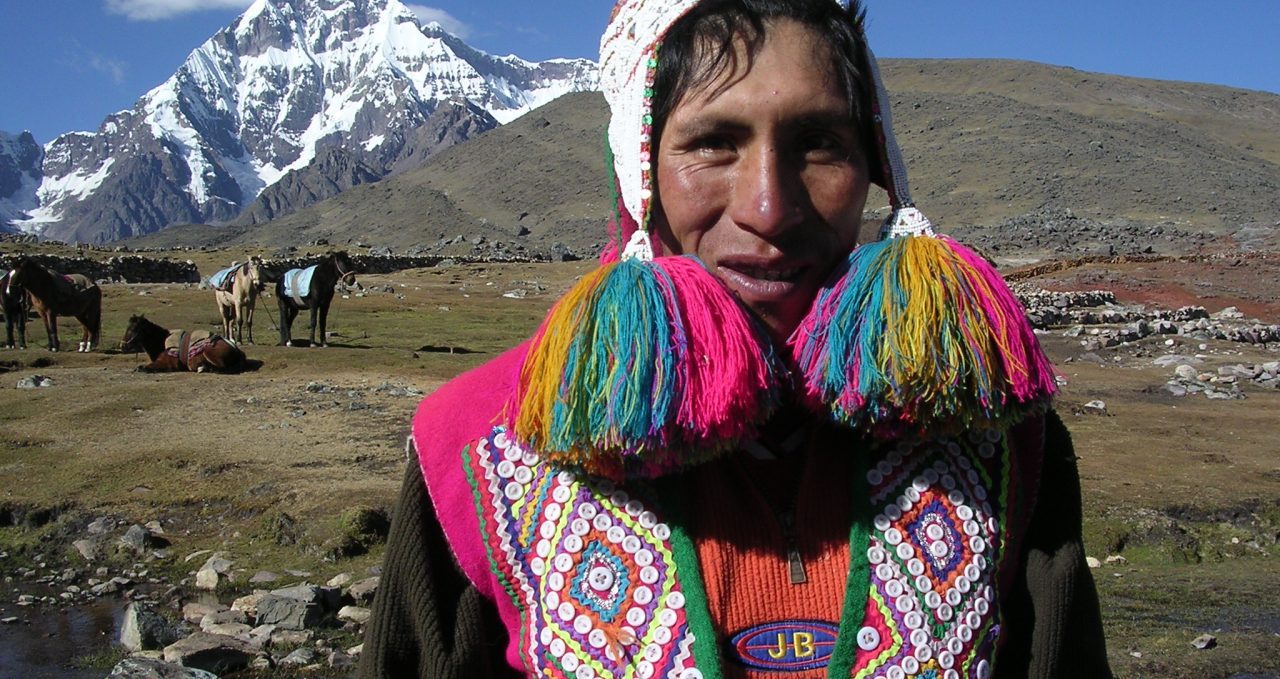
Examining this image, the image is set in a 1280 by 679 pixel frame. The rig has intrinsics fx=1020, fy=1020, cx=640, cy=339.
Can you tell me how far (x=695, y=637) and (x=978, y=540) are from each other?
0.38 m

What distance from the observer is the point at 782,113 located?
1201 mm

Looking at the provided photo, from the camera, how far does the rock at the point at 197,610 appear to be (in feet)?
19.1

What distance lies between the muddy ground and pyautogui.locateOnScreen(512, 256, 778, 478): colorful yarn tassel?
175 inches

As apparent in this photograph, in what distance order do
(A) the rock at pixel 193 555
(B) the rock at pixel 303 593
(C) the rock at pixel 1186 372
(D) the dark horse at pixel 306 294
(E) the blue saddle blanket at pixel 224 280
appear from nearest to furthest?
(B) the rock at pixel 303 593 → (A) the rock at pixel 193 555 → (C) the rock at pixel 1186 372 → (D) the dark horse at pixel 306 294 → (E) the blue saddle blanket at pixel 224 280

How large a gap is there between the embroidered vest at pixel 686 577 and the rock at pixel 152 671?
13.4 ft

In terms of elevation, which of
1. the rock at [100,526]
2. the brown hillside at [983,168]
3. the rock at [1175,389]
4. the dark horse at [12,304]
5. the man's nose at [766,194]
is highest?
the brown hillside at [983,168]

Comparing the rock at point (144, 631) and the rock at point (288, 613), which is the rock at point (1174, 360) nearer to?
the rock at point (288, 613)

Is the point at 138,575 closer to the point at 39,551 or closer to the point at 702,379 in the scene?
the point at 39,551

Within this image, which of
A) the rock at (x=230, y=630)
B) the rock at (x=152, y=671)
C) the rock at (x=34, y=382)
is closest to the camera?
the rock at (x=152, y=671)

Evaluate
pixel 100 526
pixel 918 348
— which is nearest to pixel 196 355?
pixel 100 526

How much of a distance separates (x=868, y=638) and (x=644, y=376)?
0.43 m

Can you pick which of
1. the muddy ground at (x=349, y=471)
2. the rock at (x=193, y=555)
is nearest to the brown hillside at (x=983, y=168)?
→ the muddy ground at (x=349, y=471)

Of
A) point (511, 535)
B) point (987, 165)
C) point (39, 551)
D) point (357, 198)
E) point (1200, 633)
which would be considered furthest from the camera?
point (357, 198)

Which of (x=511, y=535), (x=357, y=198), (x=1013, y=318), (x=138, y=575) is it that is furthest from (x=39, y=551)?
(x=357, y=198)
